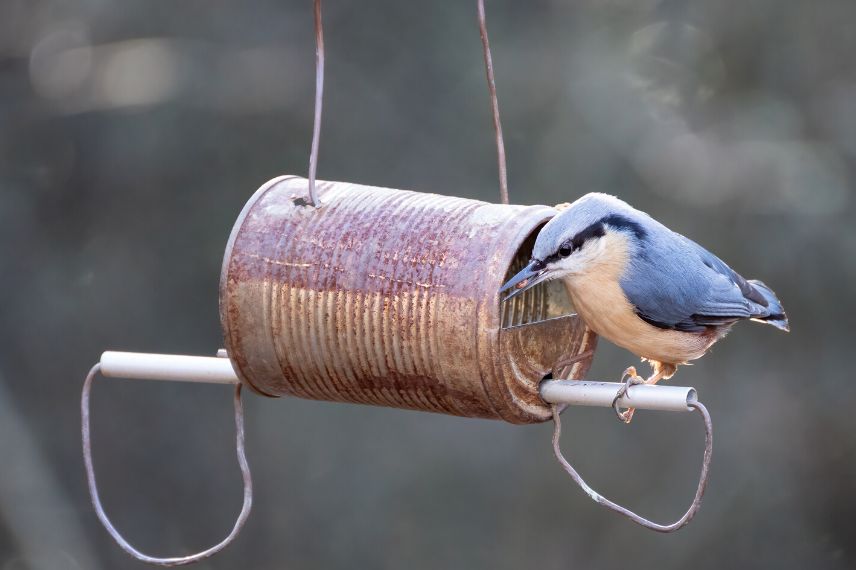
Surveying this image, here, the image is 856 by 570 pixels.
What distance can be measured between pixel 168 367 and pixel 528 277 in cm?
80

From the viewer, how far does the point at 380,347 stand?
261cm

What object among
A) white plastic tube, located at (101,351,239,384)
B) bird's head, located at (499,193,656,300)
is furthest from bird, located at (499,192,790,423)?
white plastic tube, located at (101,351,239,384)

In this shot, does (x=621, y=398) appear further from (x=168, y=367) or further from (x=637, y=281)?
(x=168, y=367)

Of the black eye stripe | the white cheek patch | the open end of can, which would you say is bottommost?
the open end of can

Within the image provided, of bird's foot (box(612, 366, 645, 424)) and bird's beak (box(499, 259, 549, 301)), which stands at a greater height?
bird's beak (box(499, 259, 549, 301))

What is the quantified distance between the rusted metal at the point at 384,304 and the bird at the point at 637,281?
9cm

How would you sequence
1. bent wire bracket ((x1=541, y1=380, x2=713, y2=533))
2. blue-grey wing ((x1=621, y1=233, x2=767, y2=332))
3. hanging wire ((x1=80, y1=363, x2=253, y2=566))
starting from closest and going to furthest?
bent wire bracket ((x1=541, y1=380, x2=713, y2=533)) → hanging wire ((x1=80, y1=363, x2=253, y2=566)) → blue-grey wing ((x1=621, y1=233, x2=767, y2=332))

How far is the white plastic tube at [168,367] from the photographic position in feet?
9.09

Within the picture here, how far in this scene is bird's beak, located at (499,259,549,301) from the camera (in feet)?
8.46

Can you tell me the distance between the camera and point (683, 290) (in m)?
3.02

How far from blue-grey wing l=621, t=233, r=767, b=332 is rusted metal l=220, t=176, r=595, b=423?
285 mm

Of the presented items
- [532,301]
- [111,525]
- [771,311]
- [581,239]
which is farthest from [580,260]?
[111,525]

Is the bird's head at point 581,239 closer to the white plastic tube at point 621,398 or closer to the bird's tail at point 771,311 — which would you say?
the white plastic tube at point 621,398

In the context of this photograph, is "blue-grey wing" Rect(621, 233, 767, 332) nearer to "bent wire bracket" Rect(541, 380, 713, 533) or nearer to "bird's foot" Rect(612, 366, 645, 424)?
"bird's foot" Rect(612, 366, 645, 424)
